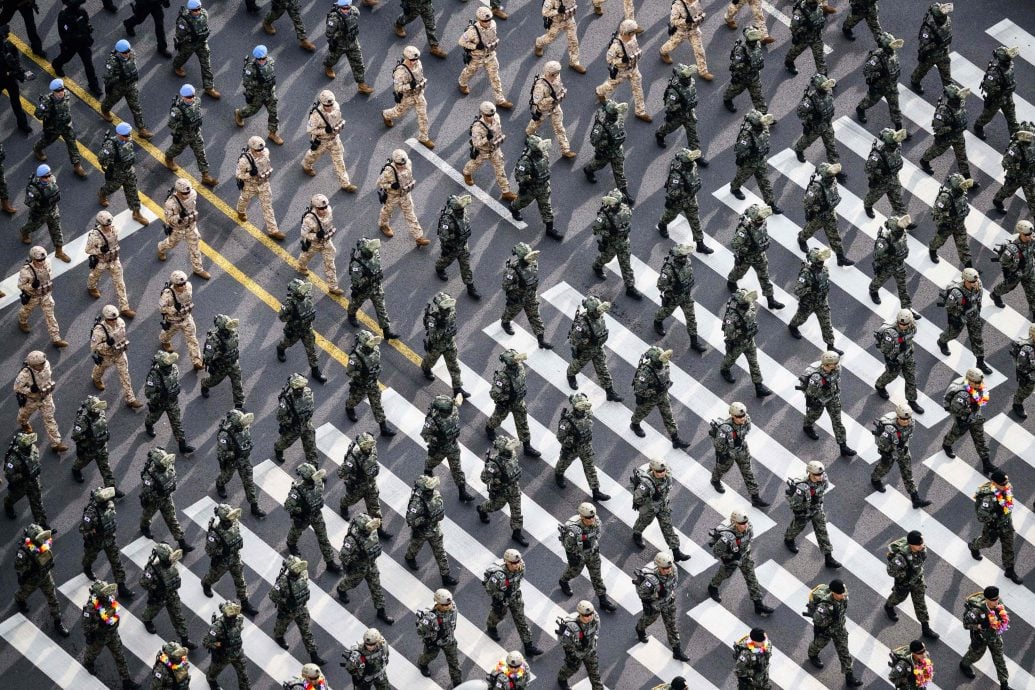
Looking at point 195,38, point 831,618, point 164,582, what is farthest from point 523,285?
point 195,38

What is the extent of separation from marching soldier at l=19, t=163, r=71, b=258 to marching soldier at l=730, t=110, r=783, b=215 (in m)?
15.3

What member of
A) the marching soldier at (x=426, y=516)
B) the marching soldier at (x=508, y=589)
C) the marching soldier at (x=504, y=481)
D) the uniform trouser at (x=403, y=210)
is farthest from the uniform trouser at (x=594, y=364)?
the marching soldier at (x=508, y=589)

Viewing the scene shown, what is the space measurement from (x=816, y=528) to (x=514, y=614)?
6586 mm

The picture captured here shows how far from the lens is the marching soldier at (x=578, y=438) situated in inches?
2130

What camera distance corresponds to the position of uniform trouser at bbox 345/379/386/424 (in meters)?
55.4

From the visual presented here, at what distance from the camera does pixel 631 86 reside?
208ft

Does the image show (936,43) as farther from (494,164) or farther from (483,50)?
(494,164)

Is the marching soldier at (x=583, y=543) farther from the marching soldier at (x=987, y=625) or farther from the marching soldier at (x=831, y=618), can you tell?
the marching soldier at (x=987, y=625)

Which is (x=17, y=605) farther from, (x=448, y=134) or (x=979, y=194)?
(x=979, y=194)

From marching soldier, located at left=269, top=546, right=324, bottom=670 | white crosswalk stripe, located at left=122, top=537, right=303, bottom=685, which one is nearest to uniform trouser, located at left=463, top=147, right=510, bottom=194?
white crosswalk stripe, located at left=122, top=537, right=303, bottom=685

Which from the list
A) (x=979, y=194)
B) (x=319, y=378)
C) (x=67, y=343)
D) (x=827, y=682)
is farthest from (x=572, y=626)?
(x=979, y=194)

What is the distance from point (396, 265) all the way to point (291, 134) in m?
4.79

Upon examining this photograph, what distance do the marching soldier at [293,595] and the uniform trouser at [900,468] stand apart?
12372mm

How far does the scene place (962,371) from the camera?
194 ft
